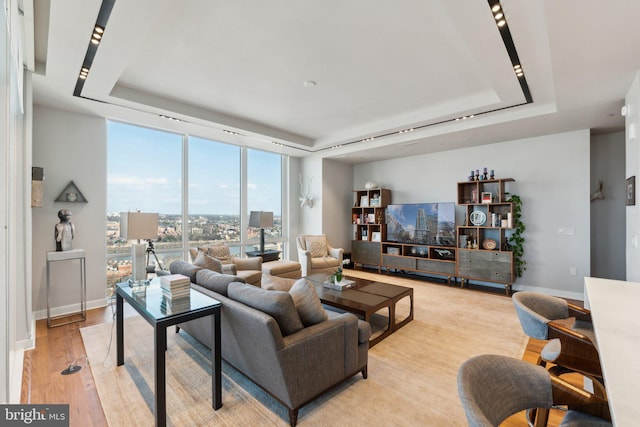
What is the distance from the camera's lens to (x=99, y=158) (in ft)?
13.4

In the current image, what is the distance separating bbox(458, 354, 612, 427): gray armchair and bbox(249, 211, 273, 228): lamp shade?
15.2 feet

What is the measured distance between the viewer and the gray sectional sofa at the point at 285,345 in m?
1.76

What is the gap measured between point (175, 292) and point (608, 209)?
6324mm

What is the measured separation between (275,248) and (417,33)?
5.14 metres

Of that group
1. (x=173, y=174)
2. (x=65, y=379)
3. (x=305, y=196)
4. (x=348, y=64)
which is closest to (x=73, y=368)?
(x=65, y=379)

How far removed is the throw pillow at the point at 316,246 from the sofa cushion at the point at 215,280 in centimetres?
336

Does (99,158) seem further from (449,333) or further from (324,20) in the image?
(449,333)

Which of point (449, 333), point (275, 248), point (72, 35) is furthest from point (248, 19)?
point (275, 248)

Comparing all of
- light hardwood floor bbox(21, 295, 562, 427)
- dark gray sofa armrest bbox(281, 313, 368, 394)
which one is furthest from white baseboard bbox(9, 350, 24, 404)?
dark gray sofa armrest bbox(281, 313, 368, 394)

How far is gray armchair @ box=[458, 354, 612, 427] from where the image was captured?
3.42 ft

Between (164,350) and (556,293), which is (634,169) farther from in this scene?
(164,350)

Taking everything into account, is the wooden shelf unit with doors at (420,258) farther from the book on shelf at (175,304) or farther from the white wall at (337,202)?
the book on shelf at (175,304)

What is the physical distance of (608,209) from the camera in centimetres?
454

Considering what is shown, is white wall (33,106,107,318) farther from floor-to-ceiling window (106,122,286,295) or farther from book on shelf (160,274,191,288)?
book on shelf (160,274,191,288)
